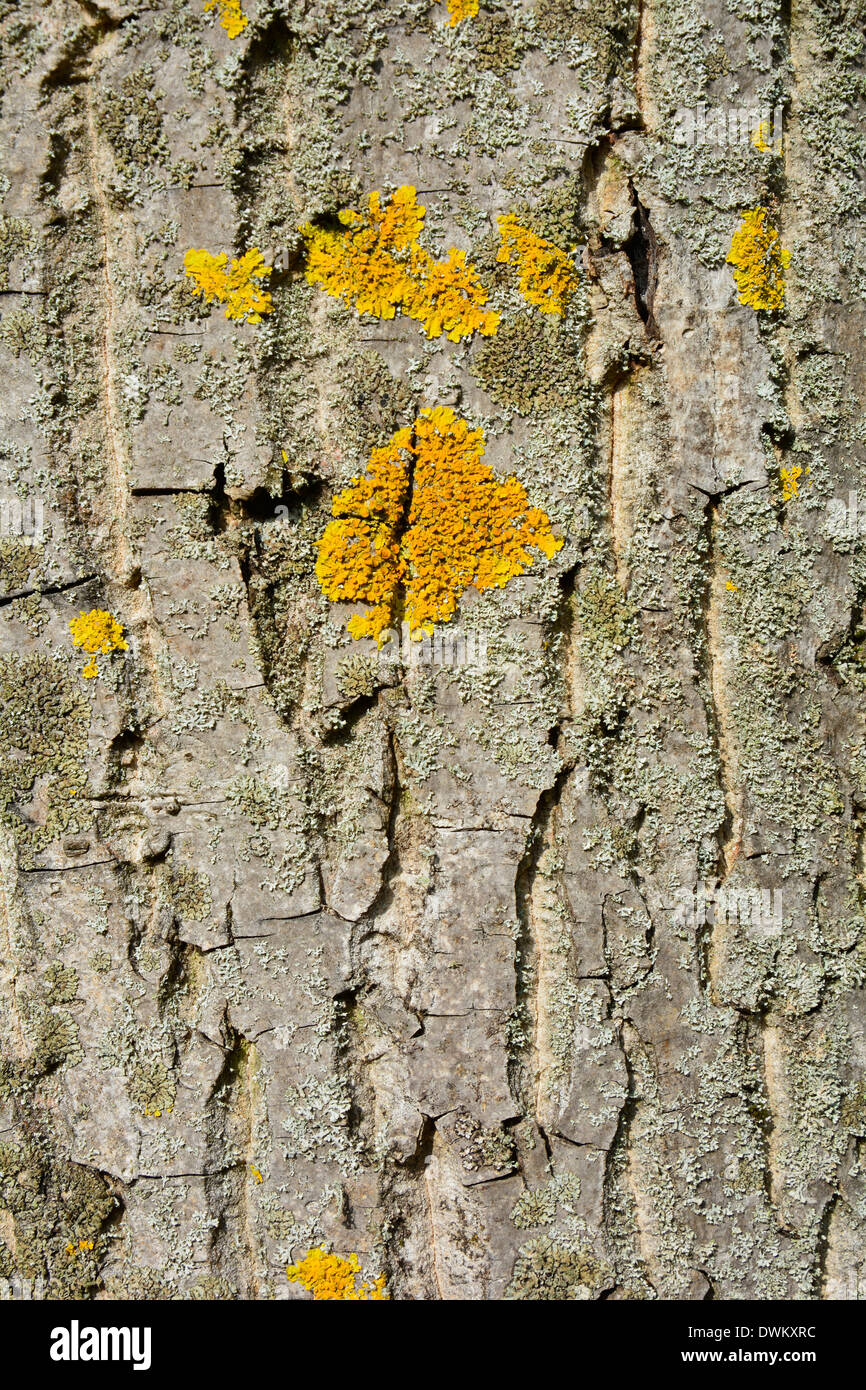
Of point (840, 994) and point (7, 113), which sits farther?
point (840, 994)

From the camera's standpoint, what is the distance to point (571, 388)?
5.22 ft

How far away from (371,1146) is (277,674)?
91 cm

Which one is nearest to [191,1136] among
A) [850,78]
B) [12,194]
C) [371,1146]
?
[371,1146]

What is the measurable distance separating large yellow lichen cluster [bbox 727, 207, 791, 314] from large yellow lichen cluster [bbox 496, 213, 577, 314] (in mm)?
322

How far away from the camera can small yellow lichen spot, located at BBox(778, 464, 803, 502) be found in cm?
166

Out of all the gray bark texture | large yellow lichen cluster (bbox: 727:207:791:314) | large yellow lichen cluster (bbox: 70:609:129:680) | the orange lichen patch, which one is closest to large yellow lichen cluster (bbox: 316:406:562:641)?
the gray bark texture

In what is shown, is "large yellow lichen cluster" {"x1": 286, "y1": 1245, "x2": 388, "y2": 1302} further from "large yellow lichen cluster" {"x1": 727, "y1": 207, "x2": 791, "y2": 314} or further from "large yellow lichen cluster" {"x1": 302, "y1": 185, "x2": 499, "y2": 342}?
"large yellow lichen cluster" {"x1": 727, "y1": 207, "x2": 791, "y2": 314}

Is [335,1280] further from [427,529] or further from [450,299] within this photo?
[450,299]

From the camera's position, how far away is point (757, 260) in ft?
5.28

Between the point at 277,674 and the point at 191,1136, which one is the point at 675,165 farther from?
the point at 191,1136

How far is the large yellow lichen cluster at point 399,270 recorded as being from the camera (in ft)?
5.07

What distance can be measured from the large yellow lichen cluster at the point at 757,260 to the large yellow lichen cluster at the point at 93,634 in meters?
1.34

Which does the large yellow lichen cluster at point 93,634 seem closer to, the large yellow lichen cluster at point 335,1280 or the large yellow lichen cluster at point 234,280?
the large yellow lichen cluster at point 234,280

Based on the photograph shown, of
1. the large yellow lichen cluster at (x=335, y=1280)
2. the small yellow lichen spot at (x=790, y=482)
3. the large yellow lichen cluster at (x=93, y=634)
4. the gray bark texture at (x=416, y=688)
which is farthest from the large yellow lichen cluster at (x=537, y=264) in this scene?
the large yellow lichen cluster at (x=335, y=1280)
